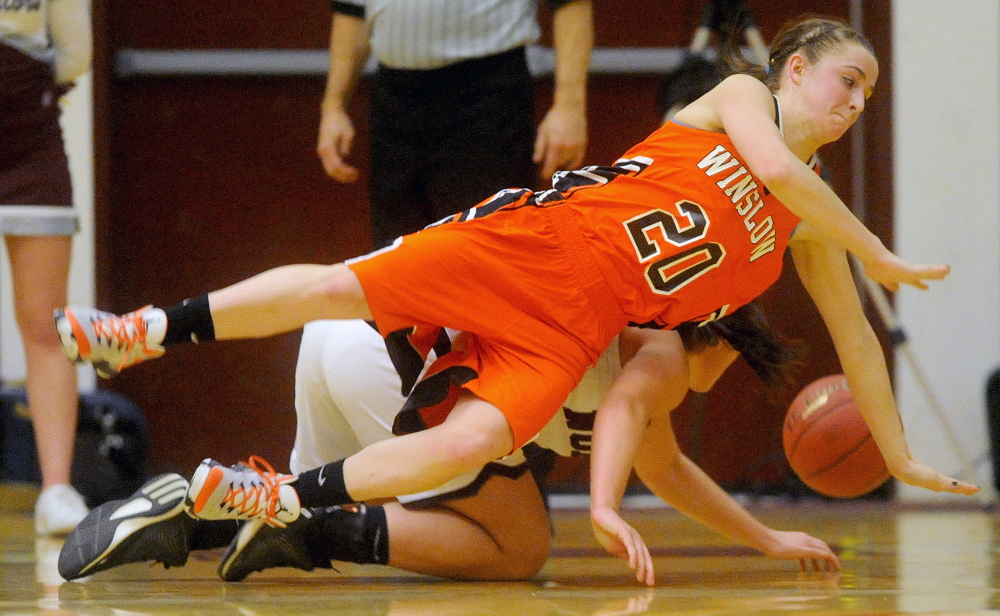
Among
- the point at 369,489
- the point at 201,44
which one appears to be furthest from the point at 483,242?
the point at 201,44

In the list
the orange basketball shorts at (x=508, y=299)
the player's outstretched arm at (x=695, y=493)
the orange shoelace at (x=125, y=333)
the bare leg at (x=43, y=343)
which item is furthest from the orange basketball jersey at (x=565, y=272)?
the bare leg at (x=43, y=343)

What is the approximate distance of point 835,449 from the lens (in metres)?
2.02

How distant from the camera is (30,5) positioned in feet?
8.23

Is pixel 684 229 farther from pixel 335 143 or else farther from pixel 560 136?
pixel 335 143

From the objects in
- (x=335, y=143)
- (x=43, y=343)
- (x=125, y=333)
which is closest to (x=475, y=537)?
(x=125, y=333)

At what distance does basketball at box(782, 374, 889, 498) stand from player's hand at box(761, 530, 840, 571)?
0.49 ft

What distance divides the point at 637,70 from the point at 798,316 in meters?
0.99

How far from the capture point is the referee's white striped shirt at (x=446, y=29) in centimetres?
235

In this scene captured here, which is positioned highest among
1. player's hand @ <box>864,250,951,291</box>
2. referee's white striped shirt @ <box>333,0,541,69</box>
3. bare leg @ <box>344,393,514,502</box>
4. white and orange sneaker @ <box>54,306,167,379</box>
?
referee's white striped shirt @ <box>333,0,541,69</box>

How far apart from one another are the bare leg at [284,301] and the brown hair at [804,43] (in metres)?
0.86

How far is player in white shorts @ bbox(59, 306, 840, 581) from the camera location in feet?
5.51

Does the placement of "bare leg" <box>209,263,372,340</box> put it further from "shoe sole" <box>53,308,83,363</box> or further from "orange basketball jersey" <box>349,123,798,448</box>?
"shoe sole" <box>53,308,83,363</box>

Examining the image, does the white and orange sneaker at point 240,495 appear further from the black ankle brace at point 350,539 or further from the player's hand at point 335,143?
the player's hand at point 335,143

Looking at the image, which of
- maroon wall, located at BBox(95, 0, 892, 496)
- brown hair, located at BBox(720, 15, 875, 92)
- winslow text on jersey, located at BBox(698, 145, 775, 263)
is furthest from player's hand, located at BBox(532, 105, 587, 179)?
maroon wall, located at BBox(95, 0, 892, 496)
